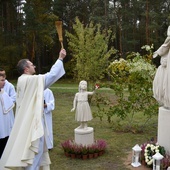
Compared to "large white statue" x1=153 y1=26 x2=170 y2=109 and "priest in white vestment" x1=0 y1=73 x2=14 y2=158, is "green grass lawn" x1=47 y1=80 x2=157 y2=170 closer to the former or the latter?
"priest in white vestment" x1=0 y1=73 x2=14 y2=158

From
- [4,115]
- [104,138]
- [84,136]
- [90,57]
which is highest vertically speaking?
[90,57]

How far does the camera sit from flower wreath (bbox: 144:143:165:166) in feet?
18.4

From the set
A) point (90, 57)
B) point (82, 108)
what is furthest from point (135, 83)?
point (90, 57)

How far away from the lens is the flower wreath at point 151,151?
5.62m

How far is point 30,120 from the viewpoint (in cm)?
419

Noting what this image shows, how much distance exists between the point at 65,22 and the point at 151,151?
1315 inches

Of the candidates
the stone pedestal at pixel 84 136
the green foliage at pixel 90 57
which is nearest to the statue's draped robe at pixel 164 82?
the stone pedestal at pixel 84 136

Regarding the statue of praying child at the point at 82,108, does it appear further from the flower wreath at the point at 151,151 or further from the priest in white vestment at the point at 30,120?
the priest in white vestment at the point at 30,120

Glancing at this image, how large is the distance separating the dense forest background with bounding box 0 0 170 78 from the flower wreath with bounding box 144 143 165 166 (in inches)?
892

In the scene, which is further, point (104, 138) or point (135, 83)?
point (135, 83)

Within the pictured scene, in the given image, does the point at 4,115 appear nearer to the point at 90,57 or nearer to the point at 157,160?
the point at 157,160

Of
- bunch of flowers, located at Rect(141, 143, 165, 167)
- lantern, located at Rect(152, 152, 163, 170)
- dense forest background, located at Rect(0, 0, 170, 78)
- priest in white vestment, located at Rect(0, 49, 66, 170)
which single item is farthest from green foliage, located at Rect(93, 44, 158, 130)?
dense forest background, located at Rect(0, 0, 170, 78)

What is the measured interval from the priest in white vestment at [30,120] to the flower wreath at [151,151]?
91.5 inches

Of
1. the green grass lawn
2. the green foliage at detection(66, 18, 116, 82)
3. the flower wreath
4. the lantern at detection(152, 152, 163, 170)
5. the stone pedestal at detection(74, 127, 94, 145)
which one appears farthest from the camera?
the green foliage at detection(66, 18, 116, 82)
